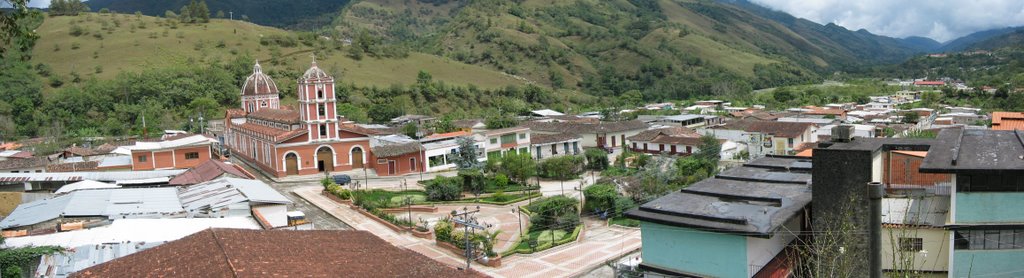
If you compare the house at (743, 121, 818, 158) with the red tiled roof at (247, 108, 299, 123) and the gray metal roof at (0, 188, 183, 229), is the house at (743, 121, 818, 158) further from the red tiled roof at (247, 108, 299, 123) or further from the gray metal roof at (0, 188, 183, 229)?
the gray metal roof at (0, 188, 183, 229)

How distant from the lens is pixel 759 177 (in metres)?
14.1

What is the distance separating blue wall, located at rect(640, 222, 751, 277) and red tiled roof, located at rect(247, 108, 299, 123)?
93.5 feet

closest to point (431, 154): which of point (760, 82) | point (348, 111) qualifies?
point (348, 111)

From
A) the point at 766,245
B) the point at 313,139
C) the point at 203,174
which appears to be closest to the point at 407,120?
the point at 313,139

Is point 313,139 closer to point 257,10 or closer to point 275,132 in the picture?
point 275,132

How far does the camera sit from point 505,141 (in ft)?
134

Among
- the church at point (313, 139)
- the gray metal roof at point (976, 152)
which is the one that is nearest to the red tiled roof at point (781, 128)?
the church at point (313, 139)

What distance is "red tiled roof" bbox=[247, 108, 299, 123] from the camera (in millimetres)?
37594

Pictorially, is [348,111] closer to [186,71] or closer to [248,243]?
[186,71]

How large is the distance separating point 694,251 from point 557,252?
29.9 feet

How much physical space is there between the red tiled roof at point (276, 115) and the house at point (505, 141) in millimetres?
10475

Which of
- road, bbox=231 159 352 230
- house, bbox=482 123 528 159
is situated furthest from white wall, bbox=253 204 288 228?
house, bbox=482 123 528 159

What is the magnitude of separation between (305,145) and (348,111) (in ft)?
75.3

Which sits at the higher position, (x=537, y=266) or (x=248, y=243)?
(x=248, y=243)
